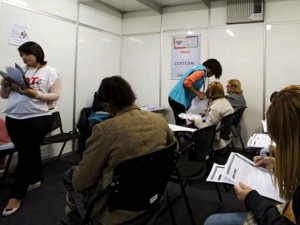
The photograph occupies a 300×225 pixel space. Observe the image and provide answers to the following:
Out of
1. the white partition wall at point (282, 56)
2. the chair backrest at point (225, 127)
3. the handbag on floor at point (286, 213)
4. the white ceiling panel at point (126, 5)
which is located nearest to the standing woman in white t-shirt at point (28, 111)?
the chair backrest at point (225, 127)

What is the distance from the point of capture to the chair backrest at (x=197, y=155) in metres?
2.15

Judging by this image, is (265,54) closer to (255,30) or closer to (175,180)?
(255,30)

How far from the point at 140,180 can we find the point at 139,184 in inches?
1.0

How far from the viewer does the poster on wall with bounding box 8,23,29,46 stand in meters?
3.35

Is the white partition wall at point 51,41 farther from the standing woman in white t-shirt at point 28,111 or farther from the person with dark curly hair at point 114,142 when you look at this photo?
the person with dark curly hair at point 114,142

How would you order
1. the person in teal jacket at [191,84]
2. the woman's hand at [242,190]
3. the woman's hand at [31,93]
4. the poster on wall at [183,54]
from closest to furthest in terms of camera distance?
1. the woman's hand at [242,190]
2. the woman's hand at [31,93]
3. the person in teal jacket at [191,84]
4. the poster on wall at [183,54]

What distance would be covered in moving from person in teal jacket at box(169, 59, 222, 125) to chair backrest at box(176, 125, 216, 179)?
4.71 ft

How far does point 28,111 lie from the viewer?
92.4 inches

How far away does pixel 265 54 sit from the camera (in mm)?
4398

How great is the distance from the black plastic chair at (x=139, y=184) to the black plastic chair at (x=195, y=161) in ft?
1.76

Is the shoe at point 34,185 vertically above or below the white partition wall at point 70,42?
below

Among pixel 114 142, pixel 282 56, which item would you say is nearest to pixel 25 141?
pixel 114 142

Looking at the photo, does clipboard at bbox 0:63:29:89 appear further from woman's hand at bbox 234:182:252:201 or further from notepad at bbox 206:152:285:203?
woman's hand at bbox 234:182:252:201

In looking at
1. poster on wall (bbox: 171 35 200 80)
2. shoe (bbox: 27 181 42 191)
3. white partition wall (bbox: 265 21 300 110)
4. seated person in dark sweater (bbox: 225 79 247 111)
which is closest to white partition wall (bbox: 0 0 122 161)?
shoe (bbox: 27 181 42 191)
